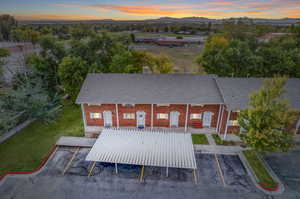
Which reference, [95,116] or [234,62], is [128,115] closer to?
[95,116]

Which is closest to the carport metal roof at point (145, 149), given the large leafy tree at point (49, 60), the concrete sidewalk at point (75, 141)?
the concrete sidewalk at point (75, 141)

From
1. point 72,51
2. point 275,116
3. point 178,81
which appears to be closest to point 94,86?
point 178,81

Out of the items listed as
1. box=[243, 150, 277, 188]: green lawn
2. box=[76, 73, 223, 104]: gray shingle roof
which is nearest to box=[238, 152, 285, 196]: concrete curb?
box=[243, 150, 277, 188]: green lawn

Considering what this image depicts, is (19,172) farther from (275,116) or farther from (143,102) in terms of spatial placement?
(275,116)

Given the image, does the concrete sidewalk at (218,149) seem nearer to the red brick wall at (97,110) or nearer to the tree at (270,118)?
the tree at (270,118)

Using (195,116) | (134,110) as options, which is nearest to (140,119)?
(134,110)

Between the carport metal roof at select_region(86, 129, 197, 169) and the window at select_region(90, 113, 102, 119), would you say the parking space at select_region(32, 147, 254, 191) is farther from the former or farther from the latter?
the window at select_region(90, 113, 102, 119)
